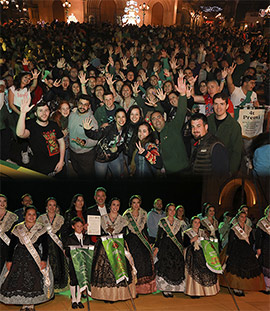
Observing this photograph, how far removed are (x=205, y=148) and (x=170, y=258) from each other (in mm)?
1723

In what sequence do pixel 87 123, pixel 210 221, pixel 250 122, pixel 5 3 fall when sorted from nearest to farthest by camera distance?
pixel 87 123 < pixel 210 221 < pixel 250 122 < pixel 5 3

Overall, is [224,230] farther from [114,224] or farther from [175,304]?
[114,224]

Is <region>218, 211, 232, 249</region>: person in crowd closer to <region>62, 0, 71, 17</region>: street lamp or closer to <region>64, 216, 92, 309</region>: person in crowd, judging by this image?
<region>64, 216, 92, 309</region>: person in crowd

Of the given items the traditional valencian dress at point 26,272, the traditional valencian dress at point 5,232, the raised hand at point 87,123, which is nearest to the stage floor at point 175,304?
the traditional valencian dress at point 26,272

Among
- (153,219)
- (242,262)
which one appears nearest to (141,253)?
(153,219)

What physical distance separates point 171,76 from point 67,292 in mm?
4285

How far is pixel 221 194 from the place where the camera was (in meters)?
6.11

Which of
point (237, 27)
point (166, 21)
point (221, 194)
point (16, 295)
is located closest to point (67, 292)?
point (16, 295)

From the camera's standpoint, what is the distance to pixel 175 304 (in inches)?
185

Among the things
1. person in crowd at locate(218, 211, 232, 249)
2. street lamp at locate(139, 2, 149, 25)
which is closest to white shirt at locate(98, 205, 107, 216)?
person in crowd at locate(218, 211, 232, 249)

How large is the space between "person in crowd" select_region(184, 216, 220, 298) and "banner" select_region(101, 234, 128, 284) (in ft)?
3.08

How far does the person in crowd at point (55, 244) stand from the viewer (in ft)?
15.6

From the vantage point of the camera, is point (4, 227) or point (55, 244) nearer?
point (4, 227)

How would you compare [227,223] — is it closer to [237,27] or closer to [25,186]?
[25,186]
